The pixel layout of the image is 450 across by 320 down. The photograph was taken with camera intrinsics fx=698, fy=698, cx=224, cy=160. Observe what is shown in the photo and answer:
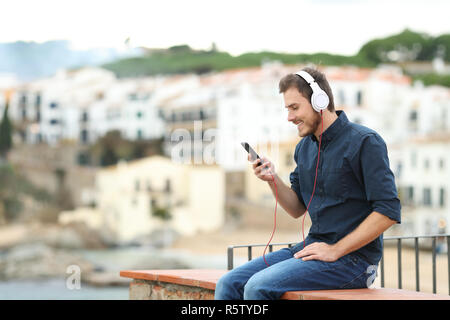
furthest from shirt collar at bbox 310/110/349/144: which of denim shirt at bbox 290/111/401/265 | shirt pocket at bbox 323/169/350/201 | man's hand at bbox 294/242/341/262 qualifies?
man's hand at bbox 294/242/341/262

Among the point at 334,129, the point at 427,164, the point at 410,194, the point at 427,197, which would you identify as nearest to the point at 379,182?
the point at 334,129

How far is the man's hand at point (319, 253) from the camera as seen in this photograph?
2270 millimetres

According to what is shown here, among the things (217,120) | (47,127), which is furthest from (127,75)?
(217,120)

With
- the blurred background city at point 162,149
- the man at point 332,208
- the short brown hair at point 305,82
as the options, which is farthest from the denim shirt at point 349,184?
the blurred background city at point 162,149

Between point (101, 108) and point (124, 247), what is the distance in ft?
35.4

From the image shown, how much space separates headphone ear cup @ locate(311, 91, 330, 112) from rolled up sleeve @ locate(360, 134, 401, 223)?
196 millimetres

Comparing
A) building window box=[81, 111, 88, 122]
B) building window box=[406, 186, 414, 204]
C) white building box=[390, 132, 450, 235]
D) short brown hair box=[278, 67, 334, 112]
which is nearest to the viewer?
short brown hair box=[278, 67, 334, 112]

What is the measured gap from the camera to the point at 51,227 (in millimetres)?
44656

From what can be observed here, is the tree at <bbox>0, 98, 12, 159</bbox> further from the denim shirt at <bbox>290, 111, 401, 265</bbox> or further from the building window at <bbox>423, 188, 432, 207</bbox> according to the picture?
the denim shirt at <bbox>290, 111, 401, 265</bbox>

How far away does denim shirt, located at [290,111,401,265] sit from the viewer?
2201mm

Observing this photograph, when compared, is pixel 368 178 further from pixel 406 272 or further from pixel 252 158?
pixel 406 272

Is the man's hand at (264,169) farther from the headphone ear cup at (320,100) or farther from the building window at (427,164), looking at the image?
the building window at (427,164)

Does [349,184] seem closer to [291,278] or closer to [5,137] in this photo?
[291,278]

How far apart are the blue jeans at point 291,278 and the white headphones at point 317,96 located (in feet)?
1.63
